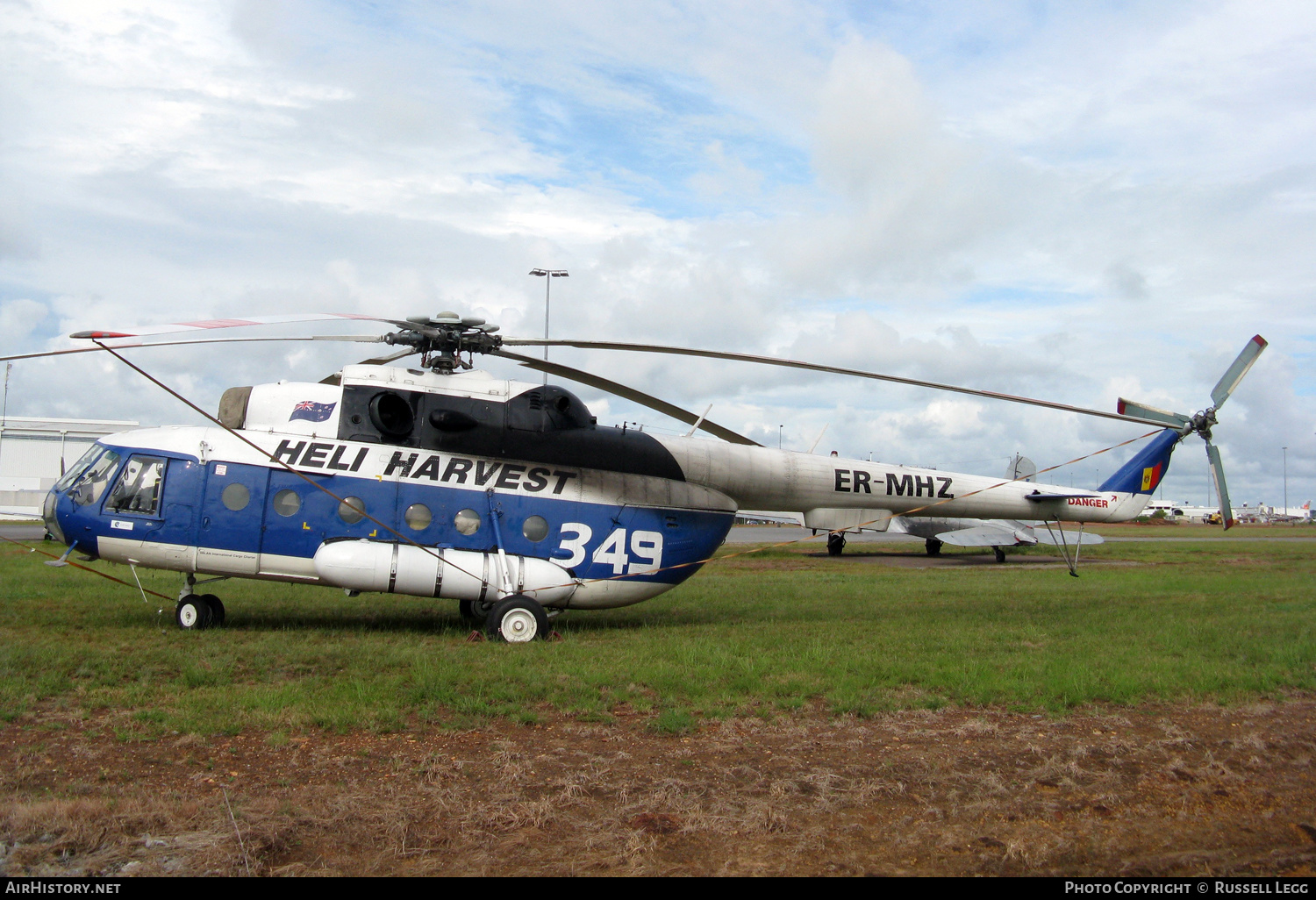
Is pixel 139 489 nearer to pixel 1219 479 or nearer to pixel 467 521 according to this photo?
pixel 467 521

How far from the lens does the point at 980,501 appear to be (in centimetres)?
1532

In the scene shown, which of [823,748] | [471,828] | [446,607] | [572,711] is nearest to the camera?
[471,828]

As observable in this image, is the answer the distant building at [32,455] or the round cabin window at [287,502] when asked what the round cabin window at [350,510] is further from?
the distant building at [32,455]

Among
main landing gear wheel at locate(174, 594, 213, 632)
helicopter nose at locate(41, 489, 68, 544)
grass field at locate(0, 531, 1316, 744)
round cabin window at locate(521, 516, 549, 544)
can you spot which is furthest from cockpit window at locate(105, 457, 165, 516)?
round cabin window at locate(521, 516, 549, 544)

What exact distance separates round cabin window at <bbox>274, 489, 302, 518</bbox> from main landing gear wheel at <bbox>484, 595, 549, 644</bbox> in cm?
301

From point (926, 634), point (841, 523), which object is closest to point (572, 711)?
point (926, 634)

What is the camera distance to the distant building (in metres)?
53.5

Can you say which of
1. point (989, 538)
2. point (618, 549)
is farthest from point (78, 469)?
point (989, 538)

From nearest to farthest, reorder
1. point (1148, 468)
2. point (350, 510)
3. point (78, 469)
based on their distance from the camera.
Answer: point (350, 510) < point (78, 469) < point (1148, 468)

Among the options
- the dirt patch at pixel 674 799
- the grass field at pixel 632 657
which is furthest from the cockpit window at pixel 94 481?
the dirt patch at pixel 674 799

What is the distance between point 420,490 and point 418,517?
1.21 feet

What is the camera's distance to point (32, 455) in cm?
6128
